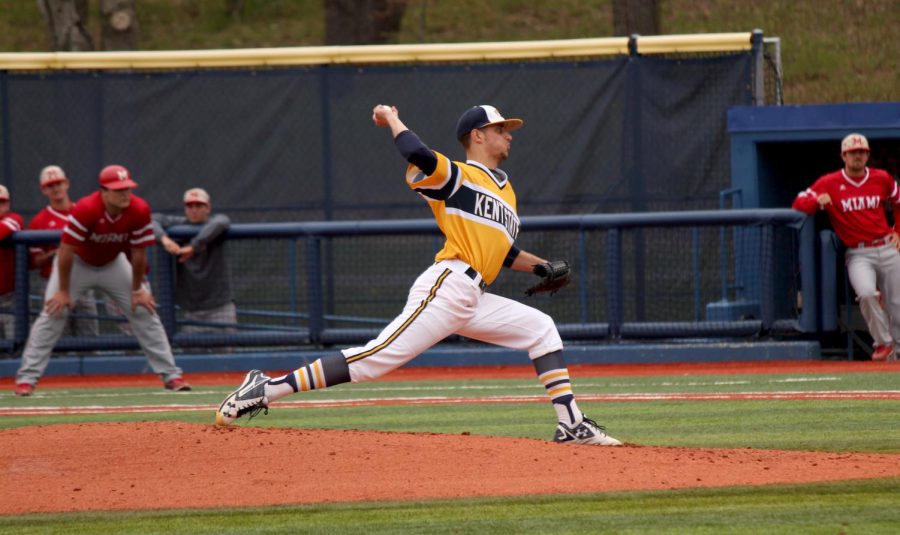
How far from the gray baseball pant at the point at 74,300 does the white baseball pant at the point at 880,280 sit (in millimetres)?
6125

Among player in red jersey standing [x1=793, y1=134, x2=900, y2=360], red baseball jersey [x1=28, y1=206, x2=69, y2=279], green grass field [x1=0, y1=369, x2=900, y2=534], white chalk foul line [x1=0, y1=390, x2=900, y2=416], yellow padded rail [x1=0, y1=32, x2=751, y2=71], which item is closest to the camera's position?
green grass field [x1=0, y1=369, x2=900, y2=534]

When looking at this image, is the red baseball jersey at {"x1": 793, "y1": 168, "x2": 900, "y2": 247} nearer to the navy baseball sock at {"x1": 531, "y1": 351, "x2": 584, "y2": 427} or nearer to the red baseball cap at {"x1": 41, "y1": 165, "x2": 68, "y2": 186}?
the navy baseball sock at {"x1": 531, "y1": 351, "x2": 584, "y2": 427}

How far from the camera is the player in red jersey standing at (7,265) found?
12.4 metres

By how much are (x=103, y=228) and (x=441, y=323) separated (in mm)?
4618

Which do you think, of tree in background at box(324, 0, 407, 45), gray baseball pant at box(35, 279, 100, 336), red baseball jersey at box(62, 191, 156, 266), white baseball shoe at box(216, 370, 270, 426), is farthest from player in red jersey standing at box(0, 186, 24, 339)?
tree in background at box(324, 0, 407, 45)

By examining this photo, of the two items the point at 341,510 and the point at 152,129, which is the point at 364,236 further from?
the point at 341,510

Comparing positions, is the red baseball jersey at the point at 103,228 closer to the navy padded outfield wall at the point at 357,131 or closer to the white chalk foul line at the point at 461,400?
the white chalk foul line at the point at 461,400

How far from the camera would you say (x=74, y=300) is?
10688mm

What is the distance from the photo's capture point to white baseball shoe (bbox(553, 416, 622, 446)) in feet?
21.8

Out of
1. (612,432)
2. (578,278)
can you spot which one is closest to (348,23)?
(578,278)

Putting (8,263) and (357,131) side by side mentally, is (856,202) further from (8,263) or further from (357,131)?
(8,263)

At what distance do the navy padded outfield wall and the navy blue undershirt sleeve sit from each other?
6.99 metres

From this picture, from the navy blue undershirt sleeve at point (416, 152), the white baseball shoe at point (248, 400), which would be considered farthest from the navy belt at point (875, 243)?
Result: the white baseball shoe at point (248, 400)

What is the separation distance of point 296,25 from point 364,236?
1831 centimetres
